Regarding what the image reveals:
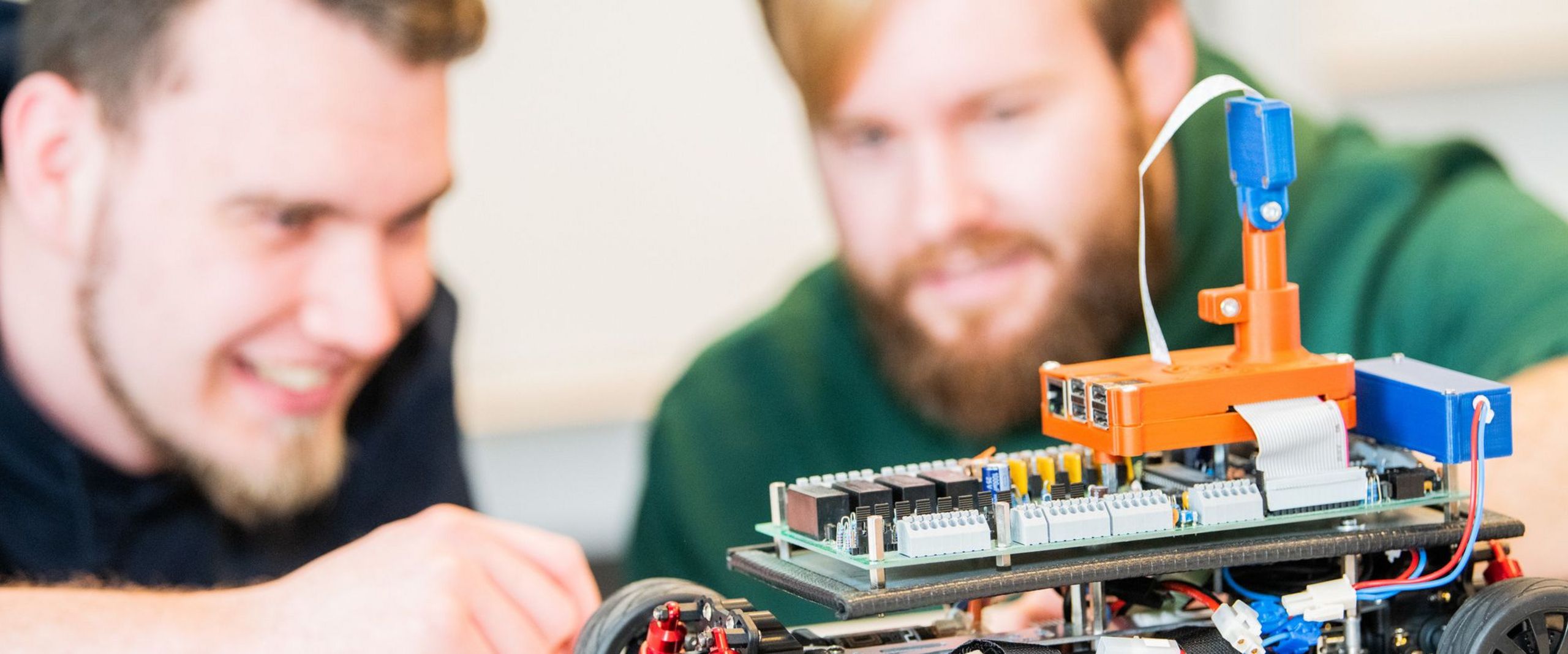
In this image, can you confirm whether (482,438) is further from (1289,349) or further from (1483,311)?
(1483,311)

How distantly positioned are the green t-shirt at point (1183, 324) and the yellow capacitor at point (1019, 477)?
118 cm

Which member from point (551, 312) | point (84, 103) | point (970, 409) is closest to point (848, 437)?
point (970, 409)

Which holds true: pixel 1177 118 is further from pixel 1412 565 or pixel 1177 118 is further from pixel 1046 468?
pixel 1412 565

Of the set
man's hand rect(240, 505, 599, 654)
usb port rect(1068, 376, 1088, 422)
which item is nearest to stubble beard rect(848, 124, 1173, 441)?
man's hand rect(240, 505, 599, 654)

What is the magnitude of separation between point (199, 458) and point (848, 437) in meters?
1.28

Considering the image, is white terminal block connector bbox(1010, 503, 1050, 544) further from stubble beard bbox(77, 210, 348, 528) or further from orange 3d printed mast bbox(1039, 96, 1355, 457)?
stubble beard bbox(77, 210, 348, 528)

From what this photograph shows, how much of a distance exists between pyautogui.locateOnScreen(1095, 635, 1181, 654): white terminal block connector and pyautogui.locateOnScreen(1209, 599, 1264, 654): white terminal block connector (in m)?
0.07

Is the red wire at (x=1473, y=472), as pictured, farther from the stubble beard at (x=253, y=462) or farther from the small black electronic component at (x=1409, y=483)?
the stubble beard at (x=253, y=462)

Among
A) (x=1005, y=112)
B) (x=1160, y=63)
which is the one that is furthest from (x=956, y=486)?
(x=1160, y=63)

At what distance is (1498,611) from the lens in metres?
1.78

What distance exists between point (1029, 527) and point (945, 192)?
1316 mm

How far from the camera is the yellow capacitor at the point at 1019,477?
6.22 ft

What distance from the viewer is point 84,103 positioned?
2562mm

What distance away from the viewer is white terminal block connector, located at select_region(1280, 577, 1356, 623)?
179 centimetres
